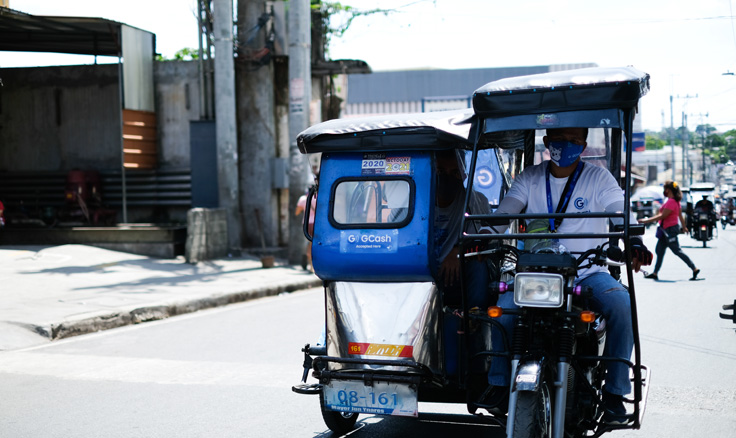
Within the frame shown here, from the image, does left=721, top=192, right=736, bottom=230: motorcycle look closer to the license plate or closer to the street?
the street

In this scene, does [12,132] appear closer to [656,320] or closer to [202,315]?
[202,315]

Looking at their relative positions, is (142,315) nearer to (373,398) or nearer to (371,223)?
(371,223)

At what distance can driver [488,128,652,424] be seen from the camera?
14.7 ft

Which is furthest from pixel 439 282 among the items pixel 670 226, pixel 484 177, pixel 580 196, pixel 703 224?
pixel 703 224

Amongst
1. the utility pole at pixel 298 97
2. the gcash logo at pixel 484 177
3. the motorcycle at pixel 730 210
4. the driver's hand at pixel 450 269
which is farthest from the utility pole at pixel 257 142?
the motorcycle at pixel 730 210

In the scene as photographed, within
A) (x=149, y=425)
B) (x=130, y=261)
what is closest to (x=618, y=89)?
(x=149, y=425)

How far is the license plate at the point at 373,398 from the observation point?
186 inches

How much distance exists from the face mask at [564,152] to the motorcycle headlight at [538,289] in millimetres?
1083

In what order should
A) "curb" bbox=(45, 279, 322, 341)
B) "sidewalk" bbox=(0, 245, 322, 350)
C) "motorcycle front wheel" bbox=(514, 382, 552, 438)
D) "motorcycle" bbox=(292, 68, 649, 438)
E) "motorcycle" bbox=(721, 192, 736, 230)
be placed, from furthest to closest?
"motorcycle" bbox=(721, 192, 736, 230) → "sidewalk" bbox=(0, 245, 322, 350) → "curb" bbox=(45, 279, 322, 341) → "motorcycle" bbox=(292, 68, 649, 438) → "motorcycle front wheel" bbox=(514, 382, 552, 438)

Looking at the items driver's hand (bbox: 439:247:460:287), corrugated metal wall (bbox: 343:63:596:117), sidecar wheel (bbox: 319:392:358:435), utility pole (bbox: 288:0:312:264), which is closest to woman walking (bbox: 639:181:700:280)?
utility pole (bbox: 288:0:312:264)

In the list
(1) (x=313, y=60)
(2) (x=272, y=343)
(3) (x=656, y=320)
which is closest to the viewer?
(2) (x=272, y=343)

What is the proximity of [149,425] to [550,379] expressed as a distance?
119 inches

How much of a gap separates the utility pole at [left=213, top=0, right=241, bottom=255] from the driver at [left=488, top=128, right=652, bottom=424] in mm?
12984

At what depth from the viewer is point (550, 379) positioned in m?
4.15
